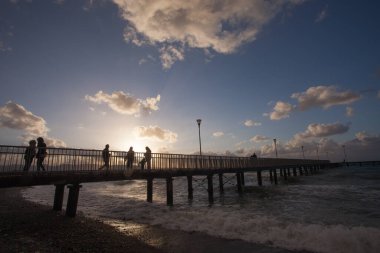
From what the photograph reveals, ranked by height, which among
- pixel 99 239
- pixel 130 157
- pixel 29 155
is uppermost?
pixel 130 157

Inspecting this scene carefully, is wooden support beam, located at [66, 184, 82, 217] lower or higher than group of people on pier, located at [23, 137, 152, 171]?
lower

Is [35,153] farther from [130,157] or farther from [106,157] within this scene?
[130,157]

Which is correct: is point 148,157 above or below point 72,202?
above

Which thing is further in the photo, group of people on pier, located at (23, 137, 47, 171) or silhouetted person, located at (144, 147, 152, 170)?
silhouetted person, located at (144, 147, 152, 170)

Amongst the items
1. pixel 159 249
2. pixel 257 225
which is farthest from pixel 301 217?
pixel 159 249

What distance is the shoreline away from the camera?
27.0ft

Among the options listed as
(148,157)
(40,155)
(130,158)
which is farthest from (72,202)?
(148,157)

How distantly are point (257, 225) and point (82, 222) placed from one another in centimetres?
836

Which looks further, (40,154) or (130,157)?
(130,157)

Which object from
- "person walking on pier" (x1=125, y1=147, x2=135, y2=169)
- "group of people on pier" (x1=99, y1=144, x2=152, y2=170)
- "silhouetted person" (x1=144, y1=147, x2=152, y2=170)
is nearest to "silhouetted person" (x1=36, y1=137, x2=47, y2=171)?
"group of people on pier" (x1=99, y1=144, x2=152, y2=170)

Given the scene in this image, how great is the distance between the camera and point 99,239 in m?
9.19

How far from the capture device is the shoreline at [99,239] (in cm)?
822

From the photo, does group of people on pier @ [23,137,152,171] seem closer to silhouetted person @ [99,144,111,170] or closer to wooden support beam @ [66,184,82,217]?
silhouetted person @ [99,144,111,170]

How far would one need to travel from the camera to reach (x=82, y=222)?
38.9ft
